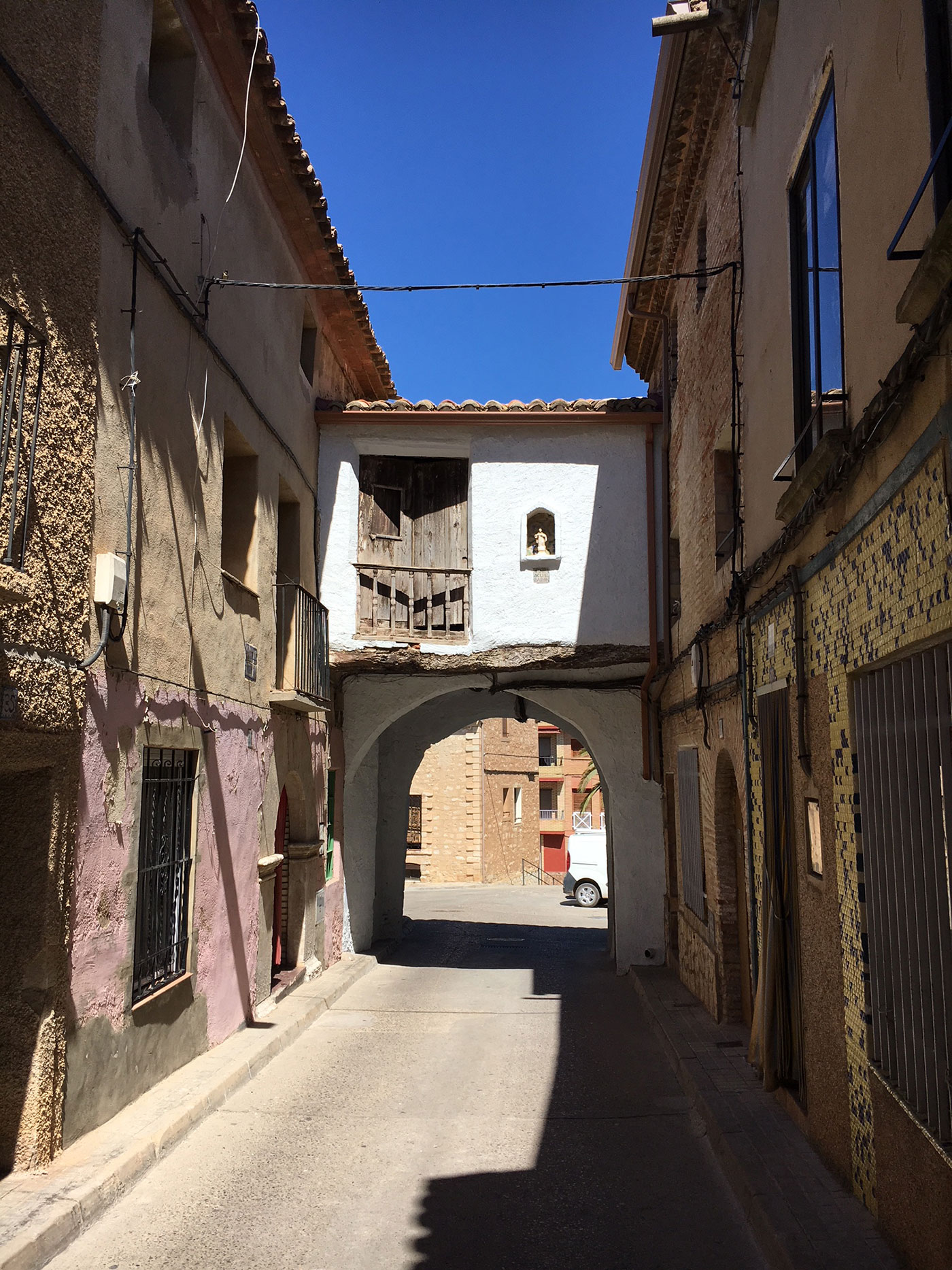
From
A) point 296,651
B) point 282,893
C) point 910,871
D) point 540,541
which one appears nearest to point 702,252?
point 540,541

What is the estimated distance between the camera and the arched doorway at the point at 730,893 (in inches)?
341

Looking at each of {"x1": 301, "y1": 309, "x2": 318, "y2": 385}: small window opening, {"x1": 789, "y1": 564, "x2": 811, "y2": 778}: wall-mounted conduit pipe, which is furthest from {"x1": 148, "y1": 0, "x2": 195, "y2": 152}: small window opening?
{"x1": 789, "y1": 564, "x2": 811, "y2": 778}: wall-mounted conduit pipe

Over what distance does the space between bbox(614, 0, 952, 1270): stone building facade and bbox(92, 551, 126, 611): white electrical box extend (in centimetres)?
382

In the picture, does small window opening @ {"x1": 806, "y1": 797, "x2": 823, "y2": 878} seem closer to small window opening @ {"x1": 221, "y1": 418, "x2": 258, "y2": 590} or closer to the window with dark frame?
the window with dark frame

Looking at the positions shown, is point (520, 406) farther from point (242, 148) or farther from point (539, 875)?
point (539, 875)

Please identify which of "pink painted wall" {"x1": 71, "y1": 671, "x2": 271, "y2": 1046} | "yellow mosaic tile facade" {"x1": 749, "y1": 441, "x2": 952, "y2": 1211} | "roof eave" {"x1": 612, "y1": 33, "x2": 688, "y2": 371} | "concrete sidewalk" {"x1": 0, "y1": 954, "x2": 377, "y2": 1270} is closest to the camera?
"yellow mosaic tile facade" {"x1": 749, "y1": 441, "x2": 952, "y2": 1211}

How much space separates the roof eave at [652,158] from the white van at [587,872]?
1471 cm

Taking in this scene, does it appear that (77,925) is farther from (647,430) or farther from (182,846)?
(647,430)

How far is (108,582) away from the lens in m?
5.86

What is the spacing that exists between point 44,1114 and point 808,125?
6.55 m

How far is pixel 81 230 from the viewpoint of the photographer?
19.0ft

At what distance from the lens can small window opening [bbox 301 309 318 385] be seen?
12.1 m

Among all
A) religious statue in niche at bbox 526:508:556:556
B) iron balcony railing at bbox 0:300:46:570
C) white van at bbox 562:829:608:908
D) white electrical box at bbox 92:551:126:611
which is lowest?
white van at bbox 562:829:608:908

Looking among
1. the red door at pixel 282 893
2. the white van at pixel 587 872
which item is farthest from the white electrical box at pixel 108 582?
the white van at pixel 587 872
